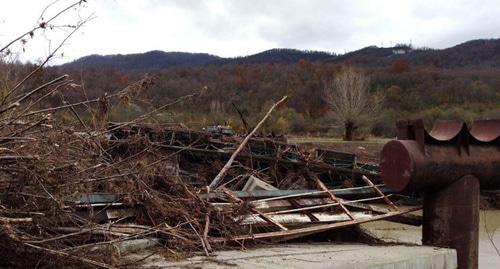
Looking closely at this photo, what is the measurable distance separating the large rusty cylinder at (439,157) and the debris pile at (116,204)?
31.3 inches

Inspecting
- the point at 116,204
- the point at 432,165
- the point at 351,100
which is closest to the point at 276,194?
the point at 432,165

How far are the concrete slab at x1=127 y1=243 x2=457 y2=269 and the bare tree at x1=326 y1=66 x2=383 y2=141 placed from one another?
43.4 metres

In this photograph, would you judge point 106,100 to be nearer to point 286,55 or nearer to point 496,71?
point 496,71

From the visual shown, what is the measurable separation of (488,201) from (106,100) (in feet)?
46.2

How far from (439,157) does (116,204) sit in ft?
9.98

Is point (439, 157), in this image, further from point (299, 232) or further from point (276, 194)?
point (276, 194)

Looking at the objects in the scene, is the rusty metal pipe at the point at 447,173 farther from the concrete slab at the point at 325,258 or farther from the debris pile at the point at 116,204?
the debris pile at the point at 116,204

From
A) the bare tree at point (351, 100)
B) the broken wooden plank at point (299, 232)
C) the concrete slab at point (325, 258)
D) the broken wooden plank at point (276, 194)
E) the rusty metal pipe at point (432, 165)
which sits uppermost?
the bare tree at point (351, 100)

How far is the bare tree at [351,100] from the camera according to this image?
51000 millimetres

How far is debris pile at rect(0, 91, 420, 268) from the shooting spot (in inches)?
143

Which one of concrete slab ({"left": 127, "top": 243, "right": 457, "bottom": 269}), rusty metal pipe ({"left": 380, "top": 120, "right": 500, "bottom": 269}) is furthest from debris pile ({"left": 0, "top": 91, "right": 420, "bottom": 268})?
rusty metal pipe ({"left": 380, "top": 120, "right": 500, "bottom": 269})

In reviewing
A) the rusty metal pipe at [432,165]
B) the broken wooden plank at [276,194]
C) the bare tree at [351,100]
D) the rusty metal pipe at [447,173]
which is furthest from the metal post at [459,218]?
the bare tree at [351,100]

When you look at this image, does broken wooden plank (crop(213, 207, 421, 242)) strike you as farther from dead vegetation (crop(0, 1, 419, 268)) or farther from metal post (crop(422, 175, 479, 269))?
metal post (crop(422, 175, 479, 269))

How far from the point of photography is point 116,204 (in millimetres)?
5051
